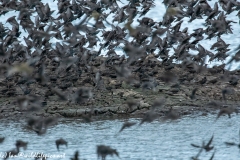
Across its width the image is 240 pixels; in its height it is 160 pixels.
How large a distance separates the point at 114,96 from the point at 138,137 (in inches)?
109

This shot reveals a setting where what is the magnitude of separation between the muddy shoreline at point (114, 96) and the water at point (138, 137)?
1.71 ft

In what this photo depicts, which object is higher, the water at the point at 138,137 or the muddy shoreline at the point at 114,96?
the muddy shoreline at the point at 114,96

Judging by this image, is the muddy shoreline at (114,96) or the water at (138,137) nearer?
the water at (138,137)

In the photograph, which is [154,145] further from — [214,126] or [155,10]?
[155,10]

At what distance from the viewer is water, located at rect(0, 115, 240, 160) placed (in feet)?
49.9

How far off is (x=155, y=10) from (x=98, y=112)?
44.4 ft

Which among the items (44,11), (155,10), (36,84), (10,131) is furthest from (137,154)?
(155,10)

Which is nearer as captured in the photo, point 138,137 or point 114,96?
point 138,137

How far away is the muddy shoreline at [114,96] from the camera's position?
18.4 meters

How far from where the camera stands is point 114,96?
19109mm

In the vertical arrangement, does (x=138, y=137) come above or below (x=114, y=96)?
below

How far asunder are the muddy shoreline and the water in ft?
1.71

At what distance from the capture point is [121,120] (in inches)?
708

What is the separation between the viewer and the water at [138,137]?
1520 cm
